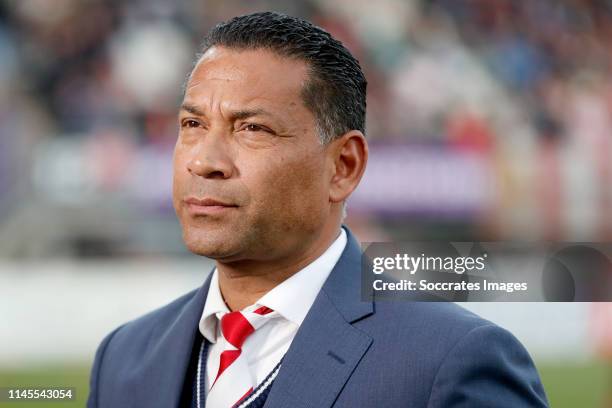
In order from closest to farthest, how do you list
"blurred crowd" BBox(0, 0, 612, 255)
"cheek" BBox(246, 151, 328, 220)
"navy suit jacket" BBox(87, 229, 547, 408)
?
"navy suit jacket" BBox(87, 229, 547, 408), "cheek" BBox(246, 151, 328, 220), "blurred crowd" BBox(0, 0, 612, 255)

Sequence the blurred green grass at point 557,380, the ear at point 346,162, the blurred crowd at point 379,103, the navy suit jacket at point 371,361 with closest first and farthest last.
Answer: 1. the navy suit jacket at point 371,361
2. the ear at point 346,162
3. the blurred green grass at point 557,380
4. the blurred crowd at point 379,103

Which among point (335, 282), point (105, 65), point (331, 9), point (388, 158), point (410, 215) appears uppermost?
point (331, 9)

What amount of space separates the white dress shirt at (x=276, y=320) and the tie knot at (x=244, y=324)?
10mm

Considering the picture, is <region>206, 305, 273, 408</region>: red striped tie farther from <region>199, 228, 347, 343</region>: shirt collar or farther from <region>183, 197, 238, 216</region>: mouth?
<region>183, 197, 238, 216</region>: mouth

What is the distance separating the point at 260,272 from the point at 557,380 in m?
4.57

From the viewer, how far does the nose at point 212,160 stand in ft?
5.39

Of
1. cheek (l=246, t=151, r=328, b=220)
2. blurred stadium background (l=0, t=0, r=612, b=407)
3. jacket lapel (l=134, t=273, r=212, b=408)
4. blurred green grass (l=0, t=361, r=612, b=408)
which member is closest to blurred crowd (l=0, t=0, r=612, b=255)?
blurred stadium background (l=0, t=0, r=612, b=407)

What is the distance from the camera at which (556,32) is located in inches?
323

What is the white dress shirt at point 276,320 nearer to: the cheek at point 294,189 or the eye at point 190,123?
the cheek at point 294,189

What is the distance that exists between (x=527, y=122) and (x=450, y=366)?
640cm

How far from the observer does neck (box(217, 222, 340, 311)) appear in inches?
69.3

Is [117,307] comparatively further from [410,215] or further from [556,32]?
[556,32]

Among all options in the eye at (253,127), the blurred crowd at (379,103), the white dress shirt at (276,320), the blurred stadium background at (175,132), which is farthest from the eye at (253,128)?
the blurred crowd at (379,103)

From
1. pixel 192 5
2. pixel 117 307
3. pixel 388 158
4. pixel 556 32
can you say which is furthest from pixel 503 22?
pixel 117 307
